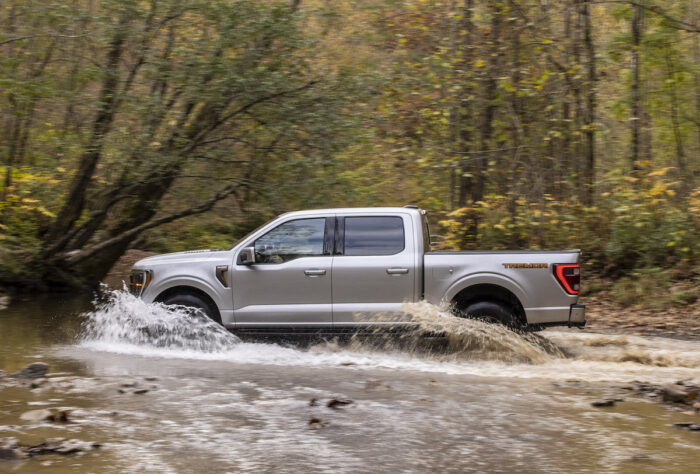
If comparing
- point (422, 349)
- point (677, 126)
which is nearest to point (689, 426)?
point (422, 349)

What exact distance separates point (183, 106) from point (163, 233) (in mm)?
3666

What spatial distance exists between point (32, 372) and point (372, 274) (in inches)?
151

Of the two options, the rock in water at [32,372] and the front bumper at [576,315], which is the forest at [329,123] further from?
the rock in water at [32,372]

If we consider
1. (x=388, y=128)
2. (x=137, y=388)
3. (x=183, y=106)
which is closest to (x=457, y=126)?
(x=388, y=128)

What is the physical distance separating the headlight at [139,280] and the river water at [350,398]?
6.6 inches

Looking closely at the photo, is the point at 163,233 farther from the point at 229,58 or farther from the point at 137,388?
the point at 137,388

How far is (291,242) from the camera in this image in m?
9.05

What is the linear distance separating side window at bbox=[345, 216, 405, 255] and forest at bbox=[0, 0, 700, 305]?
4.76 meters

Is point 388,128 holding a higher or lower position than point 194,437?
higher

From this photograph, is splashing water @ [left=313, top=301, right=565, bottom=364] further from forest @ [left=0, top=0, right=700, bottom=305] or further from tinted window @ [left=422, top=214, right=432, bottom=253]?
forest @ [left=0, top=0, right=700, bottom=305]

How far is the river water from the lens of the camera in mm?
5039

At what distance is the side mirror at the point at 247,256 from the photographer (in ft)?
29.2

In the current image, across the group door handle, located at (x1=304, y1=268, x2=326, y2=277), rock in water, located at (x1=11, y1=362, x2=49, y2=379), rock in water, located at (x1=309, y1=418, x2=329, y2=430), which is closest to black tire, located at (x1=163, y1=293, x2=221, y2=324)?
door handle, located at (x1=304, y1=268, x2=326, y2=277)

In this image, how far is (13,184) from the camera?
1420 centimetres
